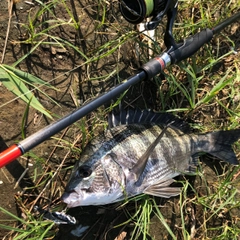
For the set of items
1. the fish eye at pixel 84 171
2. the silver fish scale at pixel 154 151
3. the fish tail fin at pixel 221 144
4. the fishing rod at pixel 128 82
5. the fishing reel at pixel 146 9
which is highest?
the fishing reel at pixel 146 9

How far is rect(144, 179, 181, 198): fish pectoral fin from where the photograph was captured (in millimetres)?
2861

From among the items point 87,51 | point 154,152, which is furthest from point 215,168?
point 87,51

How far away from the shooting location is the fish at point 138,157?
8.41ft

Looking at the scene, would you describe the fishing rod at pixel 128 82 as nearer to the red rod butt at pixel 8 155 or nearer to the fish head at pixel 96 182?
the red rod butt at pixel 8 155

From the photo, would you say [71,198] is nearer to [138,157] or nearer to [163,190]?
[138,157]

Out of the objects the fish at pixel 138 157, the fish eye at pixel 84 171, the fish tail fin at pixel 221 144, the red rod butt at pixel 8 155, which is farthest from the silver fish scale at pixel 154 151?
the red rod butt at pixel 8 155

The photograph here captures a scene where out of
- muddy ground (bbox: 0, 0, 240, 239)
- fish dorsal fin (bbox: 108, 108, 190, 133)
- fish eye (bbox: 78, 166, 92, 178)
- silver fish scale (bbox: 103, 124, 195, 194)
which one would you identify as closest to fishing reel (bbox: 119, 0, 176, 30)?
muddy ground (bbox: 0, 0, 240, 239)

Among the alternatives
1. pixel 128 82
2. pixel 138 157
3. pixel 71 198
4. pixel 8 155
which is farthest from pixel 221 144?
pixel 8 155

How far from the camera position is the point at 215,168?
11.0 ft

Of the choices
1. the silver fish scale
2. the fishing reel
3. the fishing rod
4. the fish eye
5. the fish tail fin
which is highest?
the fishing reel

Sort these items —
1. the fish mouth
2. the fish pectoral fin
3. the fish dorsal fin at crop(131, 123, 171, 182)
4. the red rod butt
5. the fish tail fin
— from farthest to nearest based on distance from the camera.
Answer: the fish tail fin
the fish pectoral fin
the fish dorsal fin at crop(131, 123, 171, 182)
the fish mouth
the red rod butt

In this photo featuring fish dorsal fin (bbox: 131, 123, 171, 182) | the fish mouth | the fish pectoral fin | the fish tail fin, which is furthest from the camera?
the fish tail fin

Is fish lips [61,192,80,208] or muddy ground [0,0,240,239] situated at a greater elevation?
muddy ground [0,0,240,239]

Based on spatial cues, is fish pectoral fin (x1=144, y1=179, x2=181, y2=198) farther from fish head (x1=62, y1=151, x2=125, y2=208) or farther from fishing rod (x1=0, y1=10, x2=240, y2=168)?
fishing rod (x1=0, y1=10, x2=240, y2=168)
